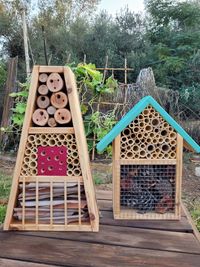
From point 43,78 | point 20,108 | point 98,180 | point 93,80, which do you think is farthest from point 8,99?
point 43,78

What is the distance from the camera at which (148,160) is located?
3.69 feet

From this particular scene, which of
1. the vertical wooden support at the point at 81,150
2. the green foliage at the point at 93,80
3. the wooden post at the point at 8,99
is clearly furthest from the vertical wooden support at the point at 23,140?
the wooden post at the point at 8,99

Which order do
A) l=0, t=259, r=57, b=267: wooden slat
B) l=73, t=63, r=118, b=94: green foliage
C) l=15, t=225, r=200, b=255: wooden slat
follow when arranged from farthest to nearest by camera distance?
l=73, t=63, r=118, b=94: green foliage → l=15, t=225, r=200, b=255: wooden slat → l=0, t=259, r=57, b=267: wooden slat

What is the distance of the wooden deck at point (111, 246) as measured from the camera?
84 centimetres

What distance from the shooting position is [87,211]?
107 centimetres

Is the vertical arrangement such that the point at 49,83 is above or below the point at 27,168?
above

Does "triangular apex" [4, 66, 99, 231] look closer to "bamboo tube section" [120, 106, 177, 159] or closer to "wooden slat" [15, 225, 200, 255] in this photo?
"wooden slat" [15, 225, 200, 255]

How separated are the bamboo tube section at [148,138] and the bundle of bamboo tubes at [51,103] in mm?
224

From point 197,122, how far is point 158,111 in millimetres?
3614

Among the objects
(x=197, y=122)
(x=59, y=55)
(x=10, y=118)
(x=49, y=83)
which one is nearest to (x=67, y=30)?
(x=59, y=55)

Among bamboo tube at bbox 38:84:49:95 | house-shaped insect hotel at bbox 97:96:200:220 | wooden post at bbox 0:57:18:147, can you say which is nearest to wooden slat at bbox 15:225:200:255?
house-shaped insect hotel at bbox 97:96:200:220

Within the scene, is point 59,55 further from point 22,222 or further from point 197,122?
point 22,222

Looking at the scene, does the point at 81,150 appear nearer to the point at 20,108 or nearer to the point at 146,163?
the point at 146,163

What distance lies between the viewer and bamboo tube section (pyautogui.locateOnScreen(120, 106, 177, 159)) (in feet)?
3.70
